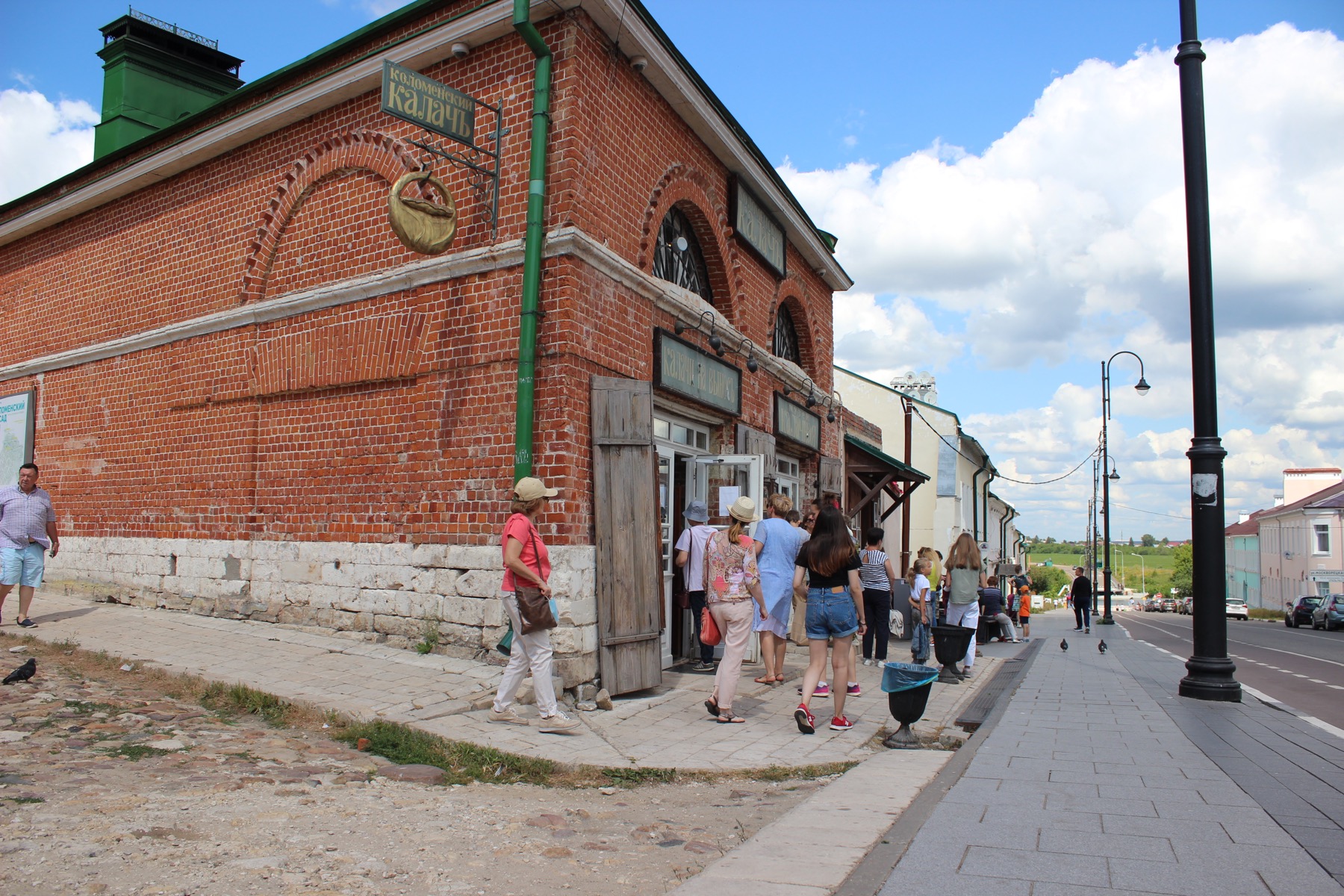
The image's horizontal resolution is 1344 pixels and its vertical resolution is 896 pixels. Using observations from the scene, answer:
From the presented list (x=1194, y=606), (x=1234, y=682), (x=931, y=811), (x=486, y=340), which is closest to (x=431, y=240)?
(x=486, y=340)

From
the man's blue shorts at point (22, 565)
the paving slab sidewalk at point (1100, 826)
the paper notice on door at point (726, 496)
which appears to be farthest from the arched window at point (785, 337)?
the man's blue shorts at point (22, 565)

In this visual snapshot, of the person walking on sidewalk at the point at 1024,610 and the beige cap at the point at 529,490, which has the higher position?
the beige cap at the point at 529,490

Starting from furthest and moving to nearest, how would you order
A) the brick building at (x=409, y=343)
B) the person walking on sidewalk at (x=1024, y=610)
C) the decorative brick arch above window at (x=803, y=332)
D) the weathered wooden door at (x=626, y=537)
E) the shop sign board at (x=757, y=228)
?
the person walking on sidewalk at (x=1024, y=610)
the decorative brick arch above window at (x=803, y=332)
the shop sign board at (x=757, y=228)
the brick building at (x=409, y=343)
the weathered wooden door at (x=626, y=537)

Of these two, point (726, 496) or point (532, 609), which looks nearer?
point (532, 609)

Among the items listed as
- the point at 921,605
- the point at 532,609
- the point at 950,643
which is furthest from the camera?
the point at 921,605

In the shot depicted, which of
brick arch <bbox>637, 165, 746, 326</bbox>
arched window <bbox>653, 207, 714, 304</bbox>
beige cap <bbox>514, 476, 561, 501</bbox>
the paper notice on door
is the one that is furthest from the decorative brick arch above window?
beige cap <bbox>514, 476, 561, 501</bbox>

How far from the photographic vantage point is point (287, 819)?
4184 mm

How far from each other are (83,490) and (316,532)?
16.1 ft

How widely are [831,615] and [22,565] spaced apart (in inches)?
309

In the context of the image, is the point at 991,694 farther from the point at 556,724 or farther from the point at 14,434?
the point at 14,434

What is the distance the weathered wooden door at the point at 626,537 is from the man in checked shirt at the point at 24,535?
5780mm

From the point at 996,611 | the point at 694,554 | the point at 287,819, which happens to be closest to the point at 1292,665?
the point at 996,611

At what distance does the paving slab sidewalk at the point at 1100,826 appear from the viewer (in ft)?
10.8

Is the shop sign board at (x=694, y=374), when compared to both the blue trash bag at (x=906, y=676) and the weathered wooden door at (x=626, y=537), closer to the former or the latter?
the weathered wooden door at (x=626, y=537)
